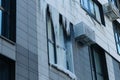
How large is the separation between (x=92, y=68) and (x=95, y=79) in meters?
0.53

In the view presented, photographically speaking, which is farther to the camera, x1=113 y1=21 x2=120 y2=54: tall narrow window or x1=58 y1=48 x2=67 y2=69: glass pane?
x1=113 y1=21 x2=120 y2=54: tall narrow window

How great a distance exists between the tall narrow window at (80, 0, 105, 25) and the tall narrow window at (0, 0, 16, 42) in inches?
241

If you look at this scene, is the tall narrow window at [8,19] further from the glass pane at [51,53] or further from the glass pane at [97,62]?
the glass pane at [97,62]

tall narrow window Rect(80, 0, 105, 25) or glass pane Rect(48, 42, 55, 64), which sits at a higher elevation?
tall narrow window Rect(80, 0, 105, 25)

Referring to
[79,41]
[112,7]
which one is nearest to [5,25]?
[79,41]

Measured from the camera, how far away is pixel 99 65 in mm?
18672

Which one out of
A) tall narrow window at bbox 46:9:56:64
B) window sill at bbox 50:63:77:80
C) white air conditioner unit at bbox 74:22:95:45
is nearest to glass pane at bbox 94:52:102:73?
white air conditioner unit at bbox 74:22:95:45

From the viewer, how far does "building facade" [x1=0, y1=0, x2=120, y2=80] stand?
1220cm

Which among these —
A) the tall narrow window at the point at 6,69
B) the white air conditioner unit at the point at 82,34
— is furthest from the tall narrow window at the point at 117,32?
the tall narrow window at the point at 6,69

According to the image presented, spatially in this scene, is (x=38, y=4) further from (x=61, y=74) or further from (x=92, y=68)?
(x=92, y=68)

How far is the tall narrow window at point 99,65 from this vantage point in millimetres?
17834

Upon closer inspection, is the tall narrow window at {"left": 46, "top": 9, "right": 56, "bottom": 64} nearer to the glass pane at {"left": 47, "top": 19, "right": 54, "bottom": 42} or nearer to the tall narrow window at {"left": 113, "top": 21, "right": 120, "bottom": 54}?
the glass pane at {"left": 47, "top": 19, "right": 54, "bottom": 42}

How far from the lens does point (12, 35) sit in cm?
1241

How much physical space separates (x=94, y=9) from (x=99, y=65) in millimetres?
3274
